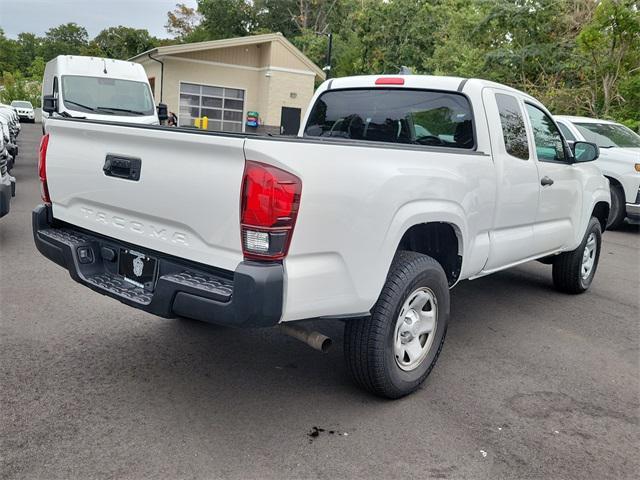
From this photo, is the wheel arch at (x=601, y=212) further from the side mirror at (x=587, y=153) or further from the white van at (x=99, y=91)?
the white van at (x=99, y=91)

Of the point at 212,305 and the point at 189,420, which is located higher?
the point at 212,305

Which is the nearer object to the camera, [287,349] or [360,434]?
[360,434]

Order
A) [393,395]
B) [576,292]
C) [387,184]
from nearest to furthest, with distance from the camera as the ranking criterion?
[387,184] < [393,395] < [576,292]

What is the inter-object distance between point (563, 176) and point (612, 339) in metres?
1.46

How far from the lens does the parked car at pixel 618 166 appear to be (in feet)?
34.4

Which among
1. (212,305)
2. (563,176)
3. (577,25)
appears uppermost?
(577,25)

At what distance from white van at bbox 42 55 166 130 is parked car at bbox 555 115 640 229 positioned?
8.57 meters

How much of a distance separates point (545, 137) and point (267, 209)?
341 cm

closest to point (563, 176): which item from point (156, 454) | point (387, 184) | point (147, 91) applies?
point (387, 184)

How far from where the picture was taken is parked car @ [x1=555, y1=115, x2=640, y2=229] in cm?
1049

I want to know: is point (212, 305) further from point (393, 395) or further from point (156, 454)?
point (393, 395)

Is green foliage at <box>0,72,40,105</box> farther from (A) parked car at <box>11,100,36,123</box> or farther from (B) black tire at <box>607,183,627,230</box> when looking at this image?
(B) black tire at <box>607,183,627,230</box>

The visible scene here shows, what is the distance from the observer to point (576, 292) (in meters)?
6.41

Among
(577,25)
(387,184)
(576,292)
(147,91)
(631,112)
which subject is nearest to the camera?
(387,184)
